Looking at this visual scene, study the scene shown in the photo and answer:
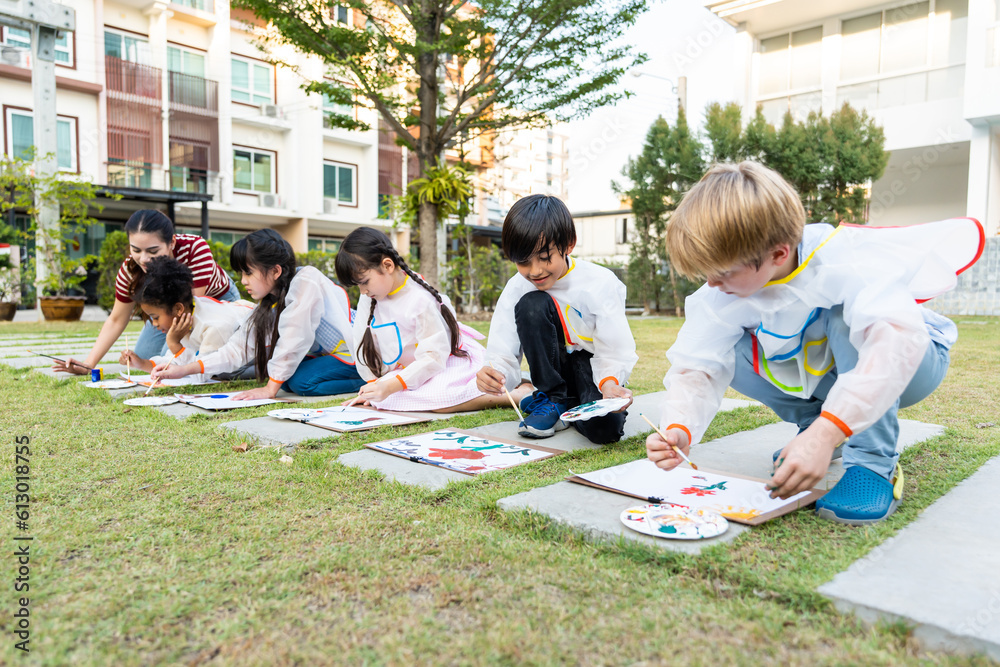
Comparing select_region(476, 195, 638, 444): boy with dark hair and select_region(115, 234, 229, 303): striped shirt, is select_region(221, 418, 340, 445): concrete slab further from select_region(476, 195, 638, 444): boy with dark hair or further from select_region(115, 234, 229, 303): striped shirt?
select_region(115, 234, 229, 303): striped shirt

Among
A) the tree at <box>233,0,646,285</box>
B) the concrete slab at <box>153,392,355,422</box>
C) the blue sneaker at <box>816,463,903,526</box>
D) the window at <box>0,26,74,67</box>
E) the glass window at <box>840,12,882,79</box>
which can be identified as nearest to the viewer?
the blue sneaker at <box>816,463,903,526</box>

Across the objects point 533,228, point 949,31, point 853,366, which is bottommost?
point 853,366

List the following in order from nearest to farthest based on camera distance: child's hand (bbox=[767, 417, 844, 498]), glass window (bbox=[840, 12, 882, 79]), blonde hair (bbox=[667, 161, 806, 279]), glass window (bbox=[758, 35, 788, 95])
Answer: child's hand (bbox=[767, 417, 844, 498])
blonde hair (bbox=[667, 161, 806, 279])
glass window (bbox=[840, 12, 882, 79])
glass window (bbox=[758, 35, 788, 95])

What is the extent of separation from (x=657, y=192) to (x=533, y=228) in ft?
29.8

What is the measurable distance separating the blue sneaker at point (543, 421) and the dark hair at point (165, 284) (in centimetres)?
195

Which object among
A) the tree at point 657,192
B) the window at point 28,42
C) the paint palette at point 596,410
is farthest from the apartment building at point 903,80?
the window at point 28,42

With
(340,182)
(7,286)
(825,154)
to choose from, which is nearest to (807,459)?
(825,154)

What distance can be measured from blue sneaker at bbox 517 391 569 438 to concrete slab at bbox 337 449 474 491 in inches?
18.8

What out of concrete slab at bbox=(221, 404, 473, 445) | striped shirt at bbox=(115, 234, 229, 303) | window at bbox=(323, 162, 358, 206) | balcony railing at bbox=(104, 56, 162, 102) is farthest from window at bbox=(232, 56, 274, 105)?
concrete slab at bbox=(221, 404, 473, 445)

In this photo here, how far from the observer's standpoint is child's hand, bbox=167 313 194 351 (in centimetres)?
343

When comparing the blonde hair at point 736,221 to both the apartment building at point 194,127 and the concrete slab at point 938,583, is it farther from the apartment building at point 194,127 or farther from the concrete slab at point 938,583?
the apartment building at point 194,127

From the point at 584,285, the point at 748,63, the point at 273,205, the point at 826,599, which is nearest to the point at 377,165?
the point at 273,205

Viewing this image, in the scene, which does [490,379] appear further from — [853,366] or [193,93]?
[193,93]

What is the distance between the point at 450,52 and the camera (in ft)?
20.4
